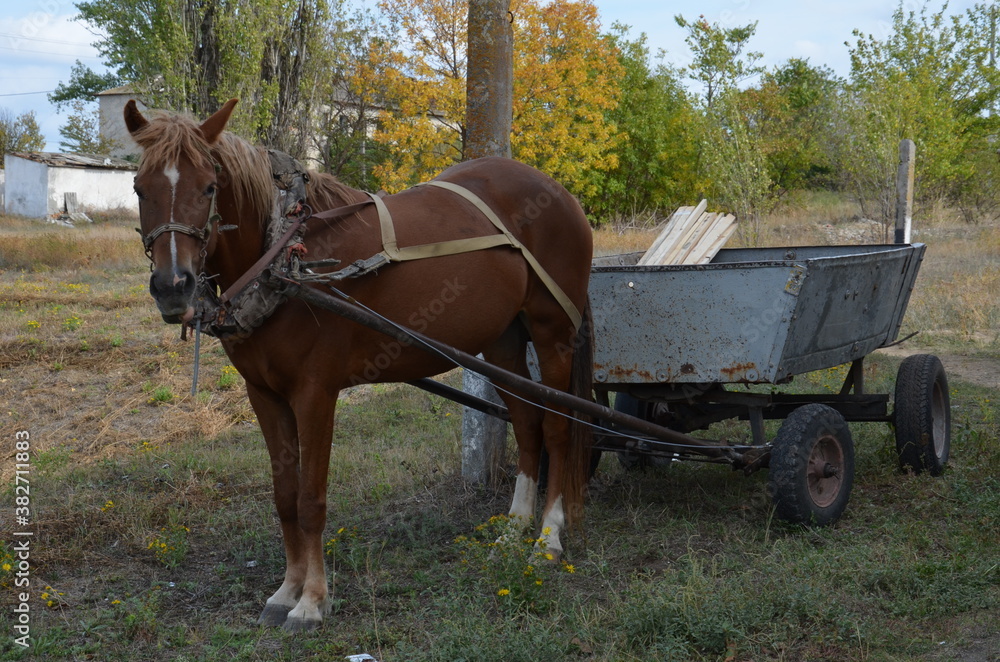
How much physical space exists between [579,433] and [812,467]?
121 cm

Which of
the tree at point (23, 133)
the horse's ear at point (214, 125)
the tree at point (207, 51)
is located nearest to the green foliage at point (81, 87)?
the tree at point (23, 133)

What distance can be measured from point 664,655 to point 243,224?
228 cm

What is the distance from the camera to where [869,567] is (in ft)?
11.8

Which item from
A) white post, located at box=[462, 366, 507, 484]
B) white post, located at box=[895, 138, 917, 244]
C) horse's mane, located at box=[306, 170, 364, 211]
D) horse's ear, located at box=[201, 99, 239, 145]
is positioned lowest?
white post, located at box=[462, 366, 507, 484]

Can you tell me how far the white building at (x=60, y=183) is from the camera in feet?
106

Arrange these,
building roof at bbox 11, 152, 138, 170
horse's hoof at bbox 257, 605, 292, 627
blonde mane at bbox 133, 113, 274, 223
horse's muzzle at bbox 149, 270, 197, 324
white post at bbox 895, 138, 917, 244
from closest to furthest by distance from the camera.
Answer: horse's muzzle at bbox 149, 270, 197, 324 < blonde mane at bbox 133, 113, 274, 223 < horse's hoof at bbox 257, 605, 292, 627 < white post at bbox 895, 138, 917, 244 < building roof at bbox 11, 152, 138, 170

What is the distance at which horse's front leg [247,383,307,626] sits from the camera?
361cm

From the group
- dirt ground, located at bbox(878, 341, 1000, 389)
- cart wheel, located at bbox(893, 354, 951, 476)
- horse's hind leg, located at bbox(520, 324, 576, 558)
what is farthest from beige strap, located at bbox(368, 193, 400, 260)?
dirt ground, located at bbox(878, 341, 1000, 389)

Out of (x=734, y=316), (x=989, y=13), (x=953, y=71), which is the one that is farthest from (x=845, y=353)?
(x=989, y=13)

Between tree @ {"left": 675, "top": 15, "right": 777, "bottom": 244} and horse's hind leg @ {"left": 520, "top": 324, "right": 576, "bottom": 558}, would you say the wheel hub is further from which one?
tree @ {"left": 675, "top": 15, "right": 777, "bottom": 244}

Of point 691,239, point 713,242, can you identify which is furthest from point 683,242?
point 713,242

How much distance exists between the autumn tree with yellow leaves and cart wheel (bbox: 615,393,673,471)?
15.6 meters

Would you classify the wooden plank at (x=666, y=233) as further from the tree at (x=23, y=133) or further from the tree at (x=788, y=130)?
the tree at (x=23, y=133)

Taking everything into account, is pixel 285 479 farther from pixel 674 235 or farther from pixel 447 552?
pixel 674 235
